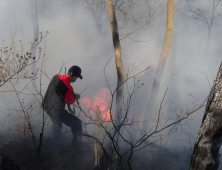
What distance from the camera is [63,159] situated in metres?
2.85

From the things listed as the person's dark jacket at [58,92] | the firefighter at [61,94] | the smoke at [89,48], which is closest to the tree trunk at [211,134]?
the firefighter at [61,94]

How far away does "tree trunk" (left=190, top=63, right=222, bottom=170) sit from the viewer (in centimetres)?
191

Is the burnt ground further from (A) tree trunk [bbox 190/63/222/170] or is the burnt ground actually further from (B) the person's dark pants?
(A) tree trunk [bbox 190/63/222/170]

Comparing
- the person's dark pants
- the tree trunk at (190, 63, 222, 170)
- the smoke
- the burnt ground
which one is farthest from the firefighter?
the smoke

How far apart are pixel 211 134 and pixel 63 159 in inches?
102

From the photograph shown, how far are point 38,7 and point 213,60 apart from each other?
14521 millimetres

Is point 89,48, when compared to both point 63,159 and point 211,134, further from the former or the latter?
point 211,134

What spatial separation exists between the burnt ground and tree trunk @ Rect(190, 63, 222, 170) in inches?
54.3

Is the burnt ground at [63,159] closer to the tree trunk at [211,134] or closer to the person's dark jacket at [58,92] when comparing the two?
the person's dark jacket at [58,92]

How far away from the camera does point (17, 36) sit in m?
11.4

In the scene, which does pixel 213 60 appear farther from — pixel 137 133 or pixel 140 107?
pixel 137 133

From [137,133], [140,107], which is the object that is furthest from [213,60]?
[137,133]

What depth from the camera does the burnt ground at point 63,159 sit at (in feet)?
8.59

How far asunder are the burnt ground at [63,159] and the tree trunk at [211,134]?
138 centimetres
